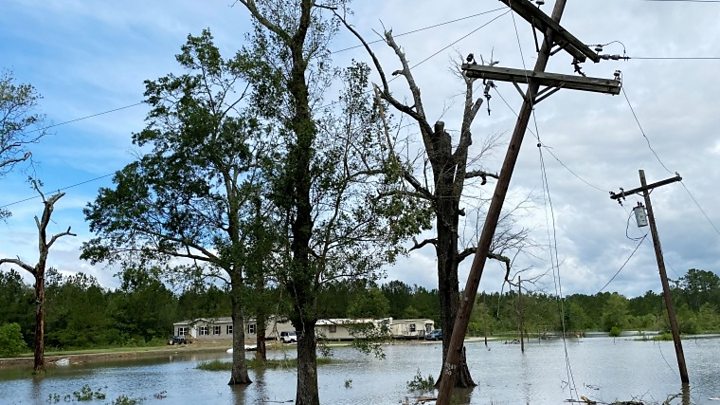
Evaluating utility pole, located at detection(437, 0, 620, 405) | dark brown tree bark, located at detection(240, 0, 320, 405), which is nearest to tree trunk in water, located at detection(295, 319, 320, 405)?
dark brown tree bark, located at detection(240, 0, 320, 405)

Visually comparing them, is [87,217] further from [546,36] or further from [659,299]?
[659,299]

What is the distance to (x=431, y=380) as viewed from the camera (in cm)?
2348

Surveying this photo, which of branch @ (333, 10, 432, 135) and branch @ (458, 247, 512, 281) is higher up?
branch @ (333, 10, 432, 135)

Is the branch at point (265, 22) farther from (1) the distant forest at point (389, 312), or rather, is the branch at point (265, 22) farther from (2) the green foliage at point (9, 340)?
(2) the green foliage at point (9, 340)

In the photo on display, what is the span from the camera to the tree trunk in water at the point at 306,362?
1642 centimetres

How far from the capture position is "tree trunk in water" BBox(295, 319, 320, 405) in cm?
1642

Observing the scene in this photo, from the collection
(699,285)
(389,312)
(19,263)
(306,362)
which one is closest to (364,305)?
(306,362)

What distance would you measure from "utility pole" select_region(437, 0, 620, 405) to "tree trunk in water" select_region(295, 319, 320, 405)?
638 cm

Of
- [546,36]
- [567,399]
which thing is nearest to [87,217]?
[567,399]

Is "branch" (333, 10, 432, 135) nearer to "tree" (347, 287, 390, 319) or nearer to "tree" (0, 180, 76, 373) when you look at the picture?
"tree" (347, 287, 390, 319)

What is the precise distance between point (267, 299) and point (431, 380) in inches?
391

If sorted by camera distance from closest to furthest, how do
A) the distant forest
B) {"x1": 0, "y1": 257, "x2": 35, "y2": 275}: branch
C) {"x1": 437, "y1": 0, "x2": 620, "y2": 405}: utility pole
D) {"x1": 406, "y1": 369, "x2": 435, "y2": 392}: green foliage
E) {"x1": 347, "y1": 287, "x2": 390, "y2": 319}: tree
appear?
1. {"x1": 437, "y1": 0, "x2": 620, "y2": 405}: utility pole
2. {"x1": 347, "y1": 287, "x2": 390, "y2": 319}: tree
3. {"x1": 406, "y1": 369, "x2": 435, "y2": 392}: green foliage
4. {"x1": 0, "y1": 257, "x2": 35, "y2": 275}: branch
5. the distant forest

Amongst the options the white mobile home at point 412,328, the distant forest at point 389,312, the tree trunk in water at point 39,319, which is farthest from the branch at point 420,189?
the white mobile home at point 412,328

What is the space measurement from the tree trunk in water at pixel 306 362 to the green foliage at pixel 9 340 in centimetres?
4432
